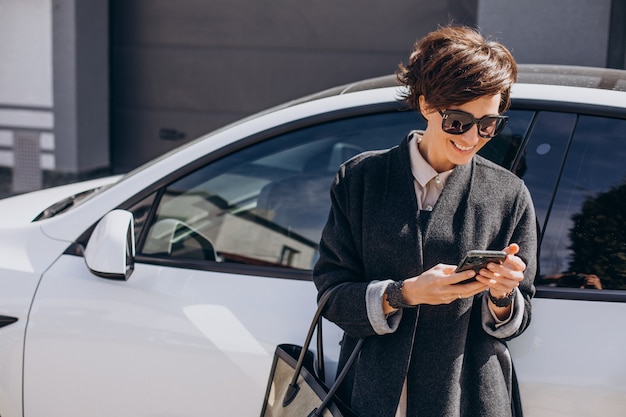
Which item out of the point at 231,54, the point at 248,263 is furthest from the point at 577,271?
the point at 231,54

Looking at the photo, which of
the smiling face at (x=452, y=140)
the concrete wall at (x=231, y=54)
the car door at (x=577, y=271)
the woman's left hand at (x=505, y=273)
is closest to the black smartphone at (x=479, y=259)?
the woman's left hand at (x=505, y=273)

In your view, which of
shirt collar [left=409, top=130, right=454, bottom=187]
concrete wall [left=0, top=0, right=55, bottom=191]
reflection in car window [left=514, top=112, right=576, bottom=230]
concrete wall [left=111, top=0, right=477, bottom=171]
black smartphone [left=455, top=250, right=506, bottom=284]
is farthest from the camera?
concrete wall [left=0, top=0, right=55, bottom=191]

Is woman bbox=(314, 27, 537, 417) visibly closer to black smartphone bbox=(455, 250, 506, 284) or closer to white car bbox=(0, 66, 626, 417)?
black smartphone bbox=(455, 250, 506, 284)

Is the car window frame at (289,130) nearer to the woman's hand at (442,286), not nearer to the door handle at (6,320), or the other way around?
the door handle at (6,320)

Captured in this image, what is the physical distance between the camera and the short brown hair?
63.8 inches

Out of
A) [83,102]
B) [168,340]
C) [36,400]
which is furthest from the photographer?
[83,102]

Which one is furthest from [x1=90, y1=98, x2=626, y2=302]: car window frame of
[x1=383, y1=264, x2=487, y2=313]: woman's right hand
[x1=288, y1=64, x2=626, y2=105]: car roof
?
[x1=383, y1=264, x2=487, y2=313]: woman's right hand

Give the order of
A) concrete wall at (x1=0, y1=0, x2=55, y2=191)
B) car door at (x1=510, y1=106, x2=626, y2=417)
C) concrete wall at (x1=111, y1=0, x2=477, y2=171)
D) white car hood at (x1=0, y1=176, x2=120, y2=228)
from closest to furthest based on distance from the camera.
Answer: car door at (x1=510, y1=106, x2=626, y2=417)
white car hood at (x1=0, y1=176, x2=120, y2=228)
concrete wall at (x1=111, y1=0, x2=477, y2=171)
concrete wall at (x1=0, y1=0, x2=55, y2=191)

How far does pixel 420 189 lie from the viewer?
5.86ft

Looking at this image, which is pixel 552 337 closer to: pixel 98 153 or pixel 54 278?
Answer: pixel 54 278

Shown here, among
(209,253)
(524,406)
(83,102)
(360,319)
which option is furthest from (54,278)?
(83,102)

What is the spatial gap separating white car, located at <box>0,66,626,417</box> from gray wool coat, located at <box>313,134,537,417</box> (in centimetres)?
19

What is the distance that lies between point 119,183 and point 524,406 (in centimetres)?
132

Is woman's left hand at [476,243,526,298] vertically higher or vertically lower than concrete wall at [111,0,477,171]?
higher
